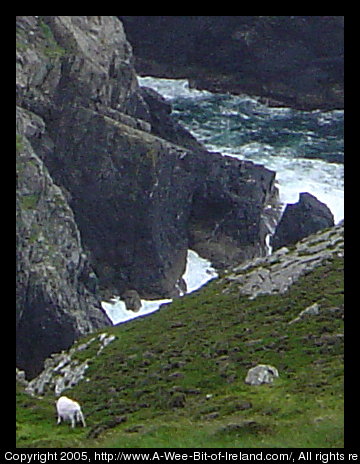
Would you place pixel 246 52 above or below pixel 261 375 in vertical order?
above

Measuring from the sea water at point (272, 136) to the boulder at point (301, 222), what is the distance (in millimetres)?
6724

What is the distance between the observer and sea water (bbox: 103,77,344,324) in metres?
111

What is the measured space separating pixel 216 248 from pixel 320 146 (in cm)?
2876

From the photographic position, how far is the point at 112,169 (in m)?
93.6

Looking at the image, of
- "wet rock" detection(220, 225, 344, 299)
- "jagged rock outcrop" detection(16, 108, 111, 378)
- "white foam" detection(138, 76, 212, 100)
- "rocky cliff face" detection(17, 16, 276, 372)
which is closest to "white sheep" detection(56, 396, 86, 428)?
"wet rock" detection(220, 225, 344, 299)

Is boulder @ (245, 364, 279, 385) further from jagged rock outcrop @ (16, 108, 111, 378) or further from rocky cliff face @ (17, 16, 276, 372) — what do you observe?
rocky cliff face @ (17, 16, 276, 372)

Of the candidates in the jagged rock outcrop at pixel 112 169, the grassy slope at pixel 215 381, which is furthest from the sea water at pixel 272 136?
the grassy slope at pixel 215 381

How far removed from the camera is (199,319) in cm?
5200

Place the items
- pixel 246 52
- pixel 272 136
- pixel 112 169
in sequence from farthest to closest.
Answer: pixel 246 52 < pixel 272 136 < pixel 112 169

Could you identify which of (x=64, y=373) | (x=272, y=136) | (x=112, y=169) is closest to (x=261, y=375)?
(x=64, y=373)

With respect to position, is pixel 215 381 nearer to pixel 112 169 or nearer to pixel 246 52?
pixel 112 169

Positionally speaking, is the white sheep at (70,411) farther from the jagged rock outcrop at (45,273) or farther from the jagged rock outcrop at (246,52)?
the jagged rock outcrop at (246,52)

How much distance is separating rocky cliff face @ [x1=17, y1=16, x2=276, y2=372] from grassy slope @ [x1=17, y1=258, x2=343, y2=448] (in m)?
25.5

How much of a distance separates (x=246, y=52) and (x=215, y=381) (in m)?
110
